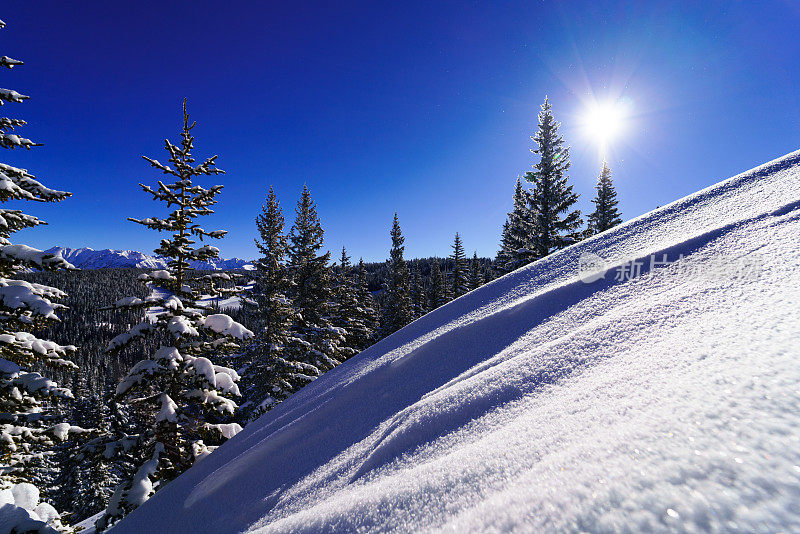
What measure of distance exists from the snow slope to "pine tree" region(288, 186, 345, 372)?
41.9 ft

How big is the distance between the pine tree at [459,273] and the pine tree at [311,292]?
663 inches

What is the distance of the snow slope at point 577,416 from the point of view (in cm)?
92

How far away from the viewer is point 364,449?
2.40m

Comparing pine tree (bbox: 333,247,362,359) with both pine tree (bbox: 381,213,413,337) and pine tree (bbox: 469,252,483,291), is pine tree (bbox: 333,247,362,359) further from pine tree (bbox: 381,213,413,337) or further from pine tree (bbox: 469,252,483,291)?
pine tree (bbox: 469,252,483,291)

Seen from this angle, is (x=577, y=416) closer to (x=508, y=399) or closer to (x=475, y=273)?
(x=508, y=399)

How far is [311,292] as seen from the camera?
57.7ft

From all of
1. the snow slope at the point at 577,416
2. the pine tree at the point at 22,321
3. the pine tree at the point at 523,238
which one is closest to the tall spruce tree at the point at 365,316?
the pine tree at the point at 523,238

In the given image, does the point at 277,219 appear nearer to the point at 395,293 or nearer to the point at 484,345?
the point at 395,293

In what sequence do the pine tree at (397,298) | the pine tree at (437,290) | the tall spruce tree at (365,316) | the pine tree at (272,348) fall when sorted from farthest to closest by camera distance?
the pine tree at (437,290), the pine tree at (397,298), the tall spruce tree at (365,316), the pine tree at (272,348)

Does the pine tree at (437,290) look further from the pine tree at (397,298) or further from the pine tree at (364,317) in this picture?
the pine tree at (364,317)

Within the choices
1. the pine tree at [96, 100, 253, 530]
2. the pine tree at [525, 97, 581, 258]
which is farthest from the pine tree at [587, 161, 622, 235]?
the pine tree at [96, 100, 253, 530]

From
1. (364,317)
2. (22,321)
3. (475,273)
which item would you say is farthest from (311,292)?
(475,273)

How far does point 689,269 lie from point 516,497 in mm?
3083

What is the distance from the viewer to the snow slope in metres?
0.92
